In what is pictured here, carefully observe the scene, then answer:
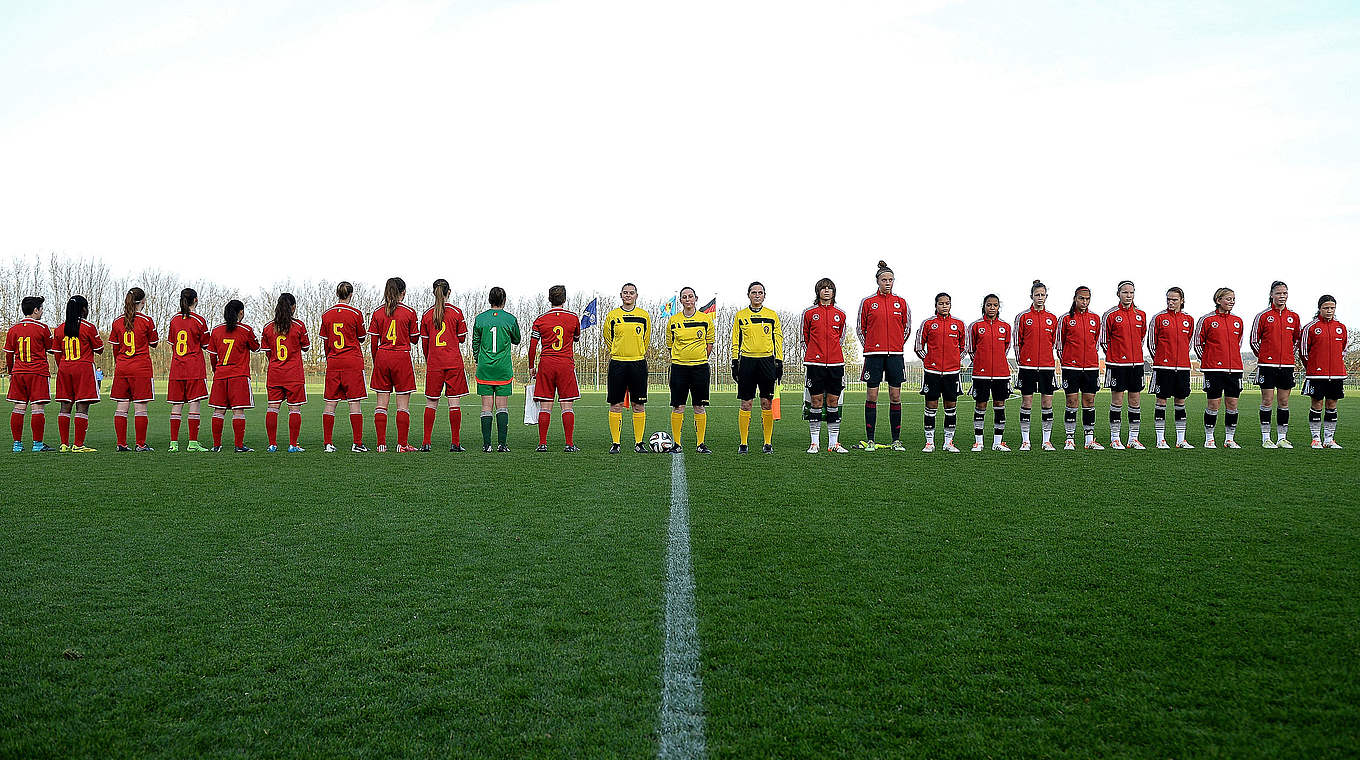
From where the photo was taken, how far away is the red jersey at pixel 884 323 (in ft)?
32.6

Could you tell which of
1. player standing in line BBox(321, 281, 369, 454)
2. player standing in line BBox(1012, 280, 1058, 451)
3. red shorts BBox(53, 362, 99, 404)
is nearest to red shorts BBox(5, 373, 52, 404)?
red shorts BBox(53, 362, 99, 404)

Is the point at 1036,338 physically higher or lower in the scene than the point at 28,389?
higher

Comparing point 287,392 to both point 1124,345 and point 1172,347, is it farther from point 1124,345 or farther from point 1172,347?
point 1172,347

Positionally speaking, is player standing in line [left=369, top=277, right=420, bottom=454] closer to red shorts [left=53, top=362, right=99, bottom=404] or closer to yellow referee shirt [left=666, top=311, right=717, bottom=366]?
yellow referee shirt [left=666, top=311, right=717, bottom=366]

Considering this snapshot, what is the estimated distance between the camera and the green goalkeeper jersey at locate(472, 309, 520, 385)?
1000 centimetres

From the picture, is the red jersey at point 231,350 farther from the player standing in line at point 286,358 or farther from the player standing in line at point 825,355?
the player standing in line at point 825,355

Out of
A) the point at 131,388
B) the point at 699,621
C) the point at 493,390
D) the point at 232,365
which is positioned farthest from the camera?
the point at 493,390

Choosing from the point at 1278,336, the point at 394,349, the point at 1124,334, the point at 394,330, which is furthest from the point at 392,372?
the point at 1278,336

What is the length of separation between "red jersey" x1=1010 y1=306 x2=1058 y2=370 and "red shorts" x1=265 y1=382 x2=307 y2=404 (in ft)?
28.2

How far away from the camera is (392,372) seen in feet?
33.0

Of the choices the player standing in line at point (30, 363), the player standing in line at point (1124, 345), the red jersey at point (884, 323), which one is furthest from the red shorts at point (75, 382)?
the player standing in line at point (1124, 345)

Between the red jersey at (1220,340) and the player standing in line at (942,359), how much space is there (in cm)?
286

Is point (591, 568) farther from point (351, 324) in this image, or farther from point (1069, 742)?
point (351, 324)

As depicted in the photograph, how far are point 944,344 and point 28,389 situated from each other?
A: 10.8m
